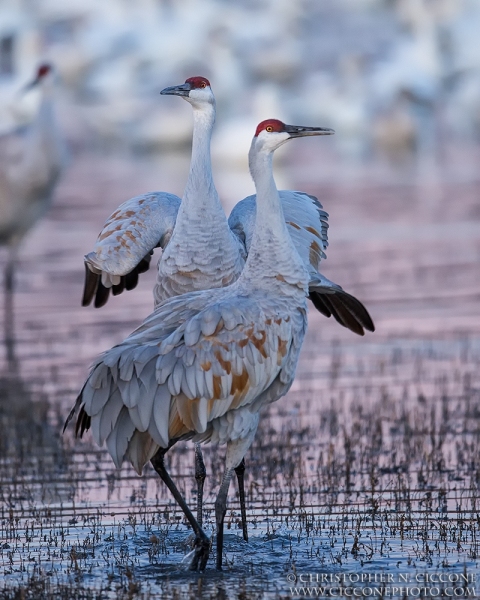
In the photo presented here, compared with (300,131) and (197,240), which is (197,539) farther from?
(300,131)

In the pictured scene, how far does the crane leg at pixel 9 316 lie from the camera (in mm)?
10805

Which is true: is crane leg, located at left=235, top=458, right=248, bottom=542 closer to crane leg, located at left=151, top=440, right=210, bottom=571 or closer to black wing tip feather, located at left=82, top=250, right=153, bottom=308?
crane leg, located at left=151, top=440, right=210, bottom=571

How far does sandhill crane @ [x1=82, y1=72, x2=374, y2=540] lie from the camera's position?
7.01 meters

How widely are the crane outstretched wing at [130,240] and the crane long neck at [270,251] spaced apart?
1.13 meters

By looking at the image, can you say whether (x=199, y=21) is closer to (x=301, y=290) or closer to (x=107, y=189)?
(x=107, y=189)

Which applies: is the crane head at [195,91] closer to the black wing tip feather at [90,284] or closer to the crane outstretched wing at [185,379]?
the black wing tip feather at [90,284]

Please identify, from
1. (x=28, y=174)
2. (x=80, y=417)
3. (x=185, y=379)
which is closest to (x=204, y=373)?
(x=185, y=379)

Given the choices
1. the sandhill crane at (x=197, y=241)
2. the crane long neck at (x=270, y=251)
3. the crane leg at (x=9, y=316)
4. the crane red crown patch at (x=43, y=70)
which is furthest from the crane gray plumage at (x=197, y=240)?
the crane red crown patch at (x=43, y=70)

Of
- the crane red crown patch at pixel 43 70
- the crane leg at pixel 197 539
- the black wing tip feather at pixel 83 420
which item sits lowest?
the crane leg at pixel 197 539

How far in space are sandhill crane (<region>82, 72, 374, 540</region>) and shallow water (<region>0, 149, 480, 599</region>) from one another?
0.48 metres

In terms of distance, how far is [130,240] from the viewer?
7223mm

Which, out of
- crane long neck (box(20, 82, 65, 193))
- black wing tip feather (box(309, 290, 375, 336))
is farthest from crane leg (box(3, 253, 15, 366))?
black wing tip feather (box(309, 290, 375, 336))

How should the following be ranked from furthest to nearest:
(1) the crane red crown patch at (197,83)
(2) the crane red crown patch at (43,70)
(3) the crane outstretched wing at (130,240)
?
1. (2) the crane red crown patch at (43,70)
2. (1) the crane red crown patch at (197,83)
3. (3) the crane outstretched wing at (130,240)

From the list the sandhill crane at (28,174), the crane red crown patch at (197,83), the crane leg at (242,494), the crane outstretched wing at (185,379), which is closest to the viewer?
the crane outstretched wing at (185,379)
